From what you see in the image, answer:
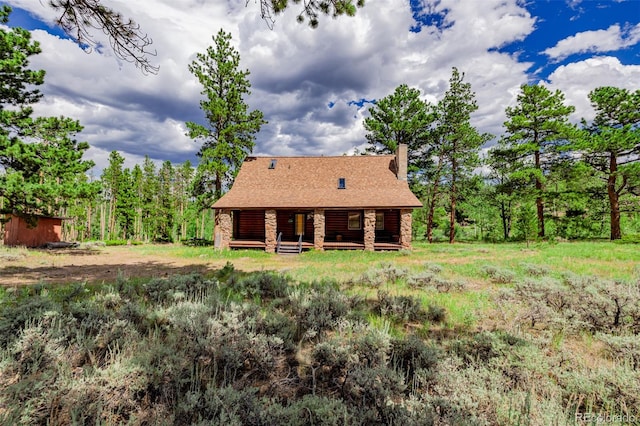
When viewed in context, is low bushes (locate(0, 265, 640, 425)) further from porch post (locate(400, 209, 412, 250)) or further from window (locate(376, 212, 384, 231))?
window (locate(376, 212, 384, 231))

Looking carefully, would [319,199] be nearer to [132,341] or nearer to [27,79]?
[132,341]

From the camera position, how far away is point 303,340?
4320 millimetres

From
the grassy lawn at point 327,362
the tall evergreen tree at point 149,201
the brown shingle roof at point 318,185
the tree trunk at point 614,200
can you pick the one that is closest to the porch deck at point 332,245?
the brown shingle roof at point 318,185

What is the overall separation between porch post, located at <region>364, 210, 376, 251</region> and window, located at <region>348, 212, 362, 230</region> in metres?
2.31

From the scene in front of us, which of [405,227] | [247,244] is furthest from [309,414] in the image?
[247,244]

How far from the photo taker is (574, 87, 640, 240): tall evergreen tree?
19.8 meters

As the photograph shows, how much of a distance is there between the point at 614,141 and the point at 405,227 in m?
17.9

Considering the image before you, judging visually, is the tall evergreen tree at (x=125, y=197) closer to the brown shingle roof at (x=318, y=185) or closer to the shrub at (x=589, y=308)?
the brown shingle roof at (x=318, y=185)

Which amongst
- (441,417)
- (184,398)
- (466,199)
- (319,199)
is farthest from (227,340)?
(466,199)

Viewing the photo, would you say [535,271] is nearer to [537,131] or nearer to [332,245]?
[332,245]

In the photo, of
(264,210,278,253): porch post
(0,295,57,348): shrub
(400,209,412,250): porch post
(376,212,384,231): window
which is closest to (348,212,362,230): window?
(376,212,384,231): window

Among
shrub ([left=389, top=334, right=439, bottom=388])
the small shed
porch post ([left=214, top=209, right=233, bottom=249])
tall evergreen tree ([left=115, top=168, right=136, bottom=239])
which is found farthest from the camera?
tall evergreen tree ([left=115, top=168, right=136, bottom=239])

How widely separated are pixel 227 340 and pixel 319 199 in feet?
48.5

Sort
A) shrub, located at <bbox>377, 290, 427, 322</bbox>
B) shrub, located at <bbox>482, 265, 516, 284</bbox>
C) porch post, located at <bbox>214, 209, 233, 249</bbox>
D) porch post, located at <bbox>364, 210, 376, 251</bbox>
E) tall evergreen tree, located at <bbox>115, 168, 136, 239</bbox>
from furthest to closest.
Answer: tall evergreen tree, located at <bbox>115, 168, 136, 239</bbox> → porch post, located at <bbox>214, 209, 233, 249</bbox> → porch post, located at <bbox>364, 210, 376, 251</bbox> → shrub, located at <bbox>482, 265, 516, 284</bbox> → shrub, located at <bbox>377, 290, 427, 322</bbox>
